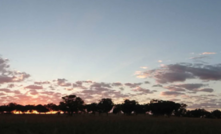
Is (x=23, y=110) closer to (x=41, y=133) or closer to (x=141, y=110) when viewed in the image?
(x=141, y=110)

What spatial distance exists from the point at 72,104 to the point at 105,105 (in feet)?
74.9

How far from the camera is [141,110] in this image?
9975 centimetres

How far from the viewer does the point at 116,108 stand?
4149 inches

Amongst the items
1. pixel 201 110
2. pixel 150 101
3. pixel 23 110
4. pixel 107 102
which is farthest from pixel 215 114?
pixel 23 110

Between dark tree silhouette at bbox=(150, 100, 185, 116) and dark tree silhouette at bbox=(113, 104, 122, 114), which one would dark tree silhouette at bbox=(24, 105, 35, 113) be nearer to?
dark tree silhouette at bbox=(113, 104, 122, 114)

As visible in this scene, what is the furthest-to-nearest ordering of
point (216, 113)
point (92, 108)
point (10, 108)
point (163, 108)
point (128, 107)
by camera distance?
point (216, 113) → point (10, 108) → point (92, 108) → point (128, 107) → point (163, 108)

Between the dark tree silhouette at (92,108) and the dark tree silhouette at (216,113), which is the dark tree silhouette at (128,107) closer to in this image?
the dark tree silhouette at (92,108)

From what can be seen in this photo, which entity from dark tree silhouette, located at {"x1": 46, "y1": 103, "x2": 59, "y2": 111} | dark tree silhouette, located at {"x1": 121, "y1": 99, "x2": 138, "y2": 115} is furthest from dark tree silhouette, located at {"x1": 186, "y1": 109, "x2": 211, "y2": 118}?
dark tree silhouette, located at {"x1": 46, "y1": 103, "x2": 59, "y2": 111}

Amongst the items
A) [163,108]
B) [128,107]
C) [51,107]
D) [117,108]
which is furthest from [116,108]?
[51,107]

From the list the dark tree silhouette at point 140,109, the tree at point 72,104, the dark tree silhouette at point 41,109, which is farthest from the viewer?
the dark tree silhouette at point 41,109

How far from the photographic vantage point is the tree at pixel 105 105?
335ft

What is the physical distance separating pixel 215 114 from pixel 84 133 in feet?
385

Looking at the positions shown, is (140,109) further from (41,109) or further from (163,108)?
(41,109)

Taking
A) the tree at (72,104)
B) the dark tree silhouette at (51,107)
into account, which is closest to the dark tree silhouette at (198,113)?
the tree at (72,104)
